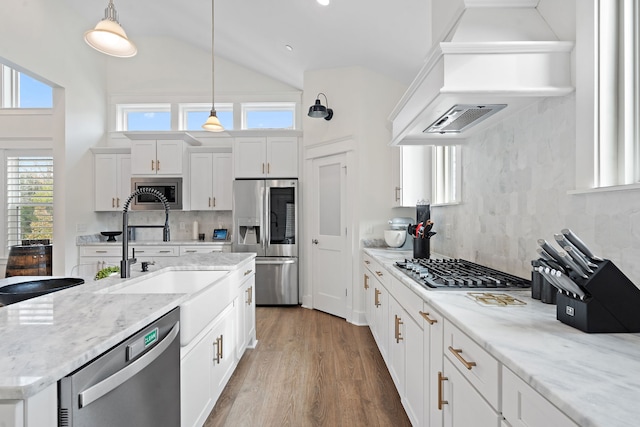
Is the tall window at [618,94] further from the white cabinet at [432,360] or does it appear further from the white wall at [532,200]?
the white cabinet at [432,360]

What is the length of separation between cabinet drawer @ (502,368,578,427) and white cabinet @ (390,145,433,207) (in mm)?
2961

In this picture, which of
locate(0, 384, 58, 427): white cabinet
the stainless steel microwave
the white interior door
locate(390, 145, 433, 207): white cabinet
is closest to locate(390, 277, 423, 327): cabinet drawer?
locate(0, 384, 58, 427): white cabinet

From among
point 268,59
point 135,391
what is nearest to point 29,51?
point 268,59

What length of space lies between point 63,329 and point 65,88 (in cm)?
481

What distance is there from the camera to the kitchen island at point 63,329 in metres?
0.74

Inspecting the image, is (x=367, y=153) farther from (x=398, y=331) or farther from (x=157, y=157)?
(x=157, y=157)

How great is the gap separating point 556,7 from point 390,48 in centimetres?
203

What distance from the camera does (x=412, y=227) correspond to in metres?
3.03

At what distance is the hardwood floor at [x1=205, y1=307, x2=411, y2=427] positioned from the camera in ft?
6.84

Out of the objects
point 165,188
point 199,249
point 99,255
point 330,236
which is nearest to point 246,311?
point 330,236

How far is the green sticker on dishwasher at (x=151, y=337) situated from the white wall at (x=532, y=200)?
1.61 metres

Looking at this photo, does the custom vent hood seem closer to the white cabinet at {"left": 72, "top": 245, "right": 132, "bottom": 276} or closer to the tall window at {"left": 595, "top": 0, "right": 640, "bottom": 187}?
Answer: the tall window at {"left": 595, "top": 0, "right": 640, "bottom": 187}

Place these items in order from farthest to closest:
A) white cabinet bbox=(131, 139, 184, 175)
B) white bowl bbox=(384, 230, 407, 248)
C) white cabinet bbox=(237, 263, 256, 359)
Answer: white cabinet bbox=(131, 139, 184, 175) → white bowl bbox=(384, 230, 407, 248) → white cabinet bbox=(237, 263, 256, 359)

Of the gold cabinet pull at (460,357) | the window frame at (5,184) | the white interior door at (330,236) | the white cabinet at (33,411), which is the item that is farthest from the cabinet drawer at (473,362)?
the window frame at (5,184)
